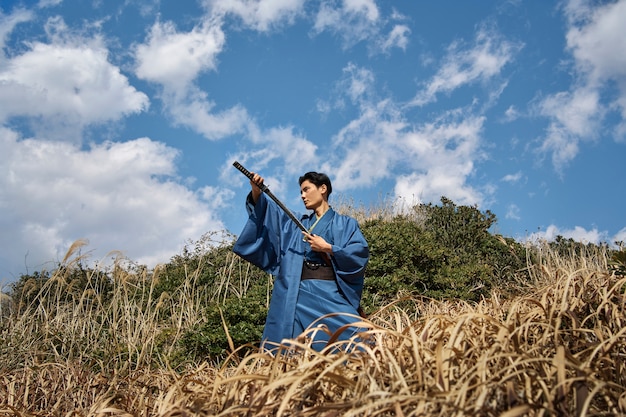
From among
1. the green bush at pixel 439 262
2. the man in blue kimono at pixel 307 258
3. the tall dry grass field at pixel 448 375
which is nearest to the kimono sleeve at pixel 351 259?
the man in blue kimono at pixel 307 258

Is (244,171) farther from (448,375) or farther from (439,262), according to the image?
(439,262)

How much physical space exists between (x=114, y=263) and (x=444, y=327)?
4.43 m

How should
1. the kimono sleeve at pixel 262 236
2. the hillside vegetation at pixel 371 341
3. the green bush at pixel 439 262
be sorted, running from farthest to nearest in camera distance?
the green bush at pixel 439 262 → the kimono sleeve at pixel 262 236 → the hillside vegetation at pixel 371 341

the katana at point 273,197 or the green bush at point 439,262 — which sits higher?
the green bush at point 439,262

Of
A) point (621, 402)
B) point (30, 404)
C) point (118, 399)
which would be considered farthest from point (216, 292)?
point (621, 402)

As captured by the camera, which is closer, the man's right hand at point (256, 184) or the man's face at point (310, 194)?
the man's right hand at point (256, 184)

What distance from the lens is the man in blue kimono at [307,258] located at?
144 inches

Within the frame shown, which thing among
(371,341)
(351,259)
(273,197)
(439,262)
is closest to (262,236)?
(273,197)

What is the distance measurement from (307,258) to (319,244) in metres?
0.27

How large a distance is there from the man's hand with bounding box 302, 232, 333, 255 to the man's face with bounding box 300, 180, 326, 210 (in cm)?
46

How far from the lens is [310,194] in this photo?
13.5 feet

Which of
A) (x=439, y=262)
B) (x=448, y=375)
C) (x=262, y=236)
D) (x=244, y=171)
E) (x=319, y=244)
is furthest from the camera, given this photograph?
(x=439, y=262)

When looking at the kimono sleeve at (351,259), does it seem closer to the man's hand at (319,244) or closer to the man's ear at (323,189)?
the man's hand at (319,244)

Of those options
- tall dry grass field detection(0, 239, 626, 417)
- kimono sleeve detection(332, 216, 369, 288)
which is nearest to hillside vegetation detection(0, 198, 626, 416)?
tall dry grass field detection(0, 239, 626, 417)
